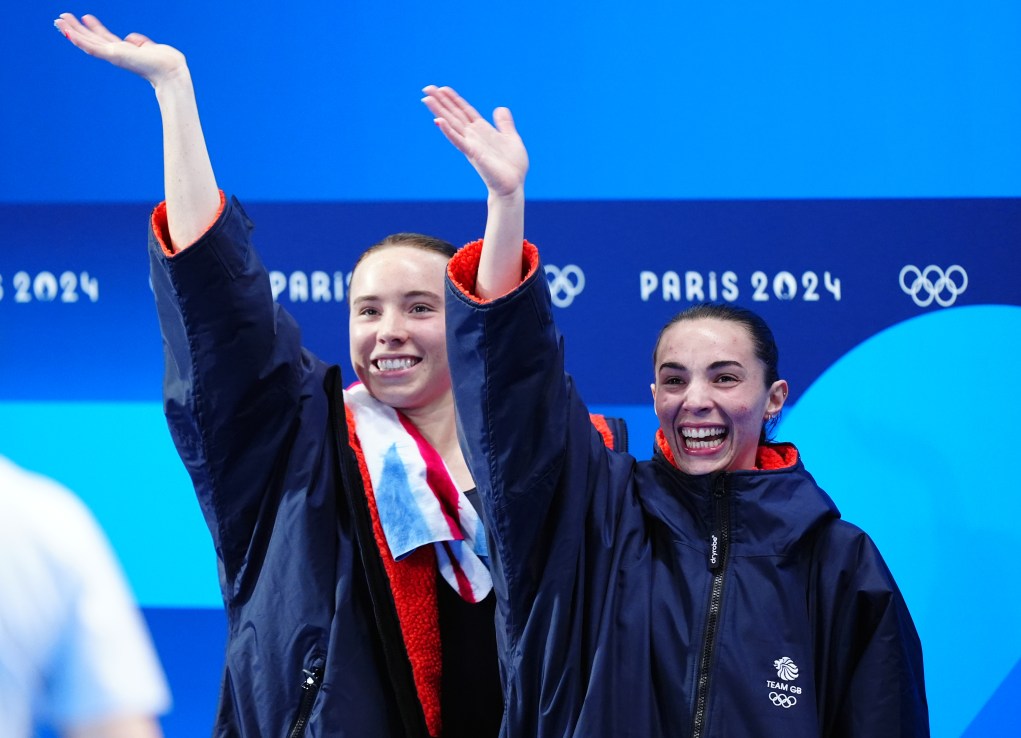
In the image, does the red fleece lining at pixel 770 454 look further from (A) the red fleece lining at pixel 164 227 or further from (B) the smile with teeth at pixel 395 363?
(A) the red fleece lining at pixel 164 227

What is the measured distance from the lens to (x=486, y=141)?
1587 millimetres

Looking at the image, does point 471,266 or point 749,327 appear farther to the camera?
point 749,327

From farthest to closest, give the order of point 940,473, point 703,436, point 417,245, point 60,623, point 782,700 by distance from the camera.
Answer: point 940,473, point 417,245, point 703,436, point 782,700, point 60,623

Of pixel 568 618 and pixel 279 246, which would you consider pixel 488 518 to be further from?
pixel 279 246

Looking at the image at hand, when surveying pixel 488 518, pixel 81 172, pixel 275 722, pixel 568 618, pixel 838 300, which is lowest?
pixel 275 722

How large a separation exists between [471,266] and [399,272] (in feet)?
0.94

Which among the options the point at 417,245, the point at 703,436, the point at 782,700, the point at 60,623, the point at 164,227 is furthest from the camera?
the point at 417,245

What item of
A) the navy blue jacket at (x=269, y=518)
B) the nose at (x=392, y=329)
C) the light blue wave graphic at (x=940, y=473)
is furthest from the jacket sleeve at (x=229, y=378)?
the light blue wave graphic at (x=940, y=473)

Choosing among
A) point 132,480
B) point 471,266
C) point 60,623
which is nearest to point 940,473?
point 471,266

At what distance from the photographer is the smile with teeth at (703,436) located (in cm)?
173

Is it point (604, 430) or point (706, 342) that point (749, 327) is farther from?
point (604, 430)

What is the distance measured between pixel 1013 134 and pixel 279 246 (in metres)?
1.41

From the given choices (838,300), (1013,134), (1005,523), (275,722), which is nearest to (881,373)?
(838,300)

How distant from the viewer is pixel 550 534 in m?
1.58
